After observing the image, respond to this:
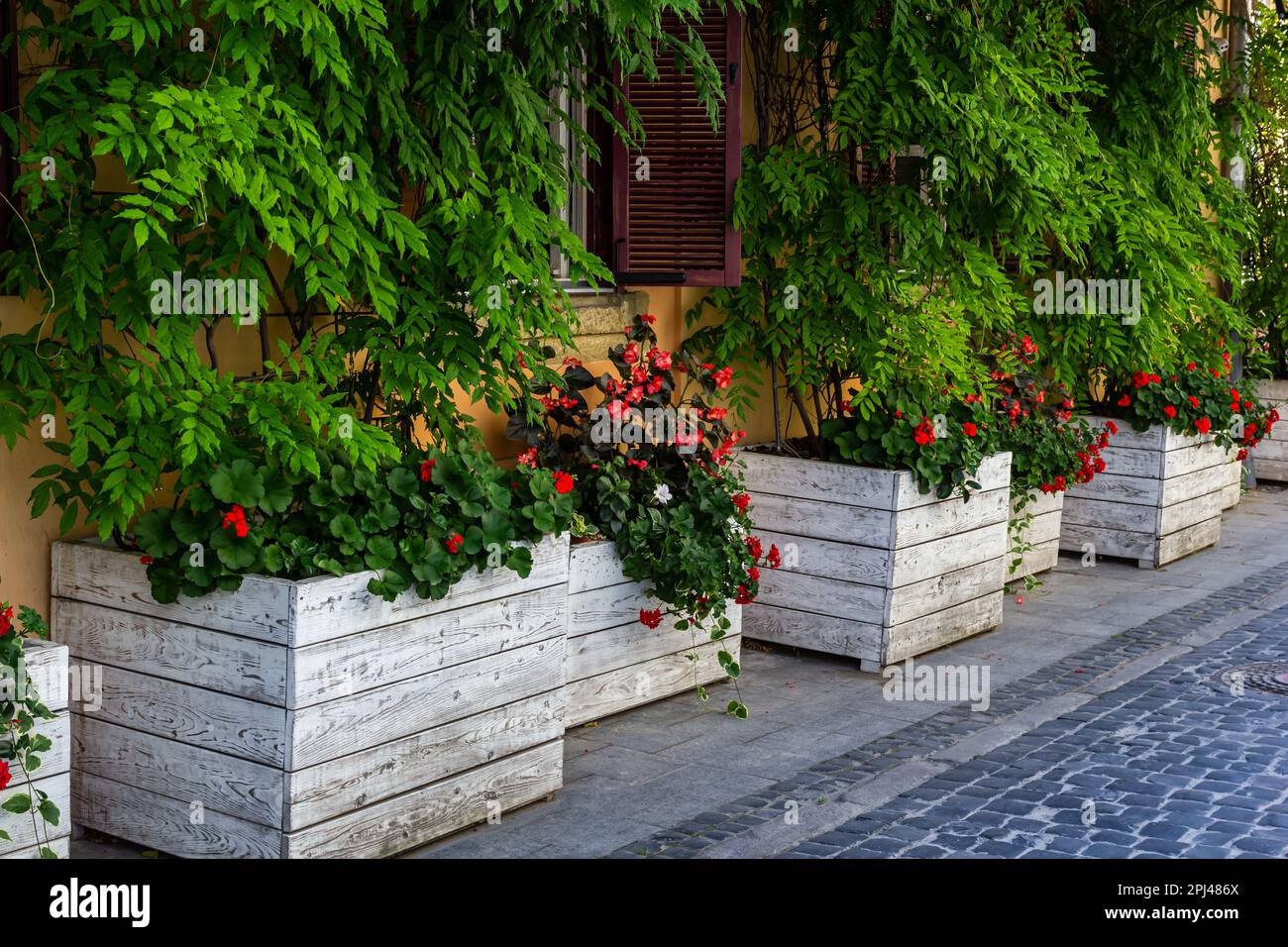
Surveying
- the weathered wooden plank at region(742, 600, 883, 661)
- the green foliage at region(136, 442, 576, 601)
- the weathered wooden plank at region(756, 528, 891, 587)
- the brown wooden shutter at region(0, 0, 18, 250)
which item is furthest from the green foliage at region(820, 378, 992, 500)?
the brown wooden shutter at region(0, 0, 18, 250)

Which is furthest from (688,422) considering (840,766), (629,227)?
(840,766)

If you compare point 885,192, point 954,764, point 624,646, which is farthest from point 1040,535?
point 624,646

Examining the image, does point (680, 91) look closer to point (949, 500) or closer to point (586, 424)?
point (586, 424)

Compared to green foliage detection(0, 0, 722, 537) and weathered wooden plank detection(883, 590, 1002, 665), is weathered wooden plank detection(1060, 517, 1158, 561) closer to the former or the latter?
weathered wooden plank detection(883, 590, 1002, 665)

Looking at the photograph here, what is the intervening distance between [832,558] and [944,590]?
658mm

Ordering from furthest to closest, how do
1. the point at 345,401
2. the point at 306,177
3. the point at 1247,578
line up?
1. the point at 1247,578
2. the point at 345,401
3. the point at 306,177

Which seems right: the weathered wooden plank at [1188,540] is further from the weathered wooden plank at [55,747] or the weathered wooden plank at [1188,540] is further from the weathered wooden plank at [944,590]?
the weathered wooden plank at [55,747]

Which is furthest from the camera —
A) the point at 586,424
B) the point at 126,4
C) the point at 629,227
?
the point at 629,227

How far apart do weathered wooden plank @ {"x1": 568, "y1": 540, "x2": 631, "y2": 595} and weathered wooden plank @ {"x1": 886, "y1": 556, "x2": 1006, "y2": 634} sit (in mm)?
1595

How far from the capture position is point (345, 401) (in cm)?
558

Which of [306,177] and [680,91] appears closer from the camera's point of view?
[306,177]

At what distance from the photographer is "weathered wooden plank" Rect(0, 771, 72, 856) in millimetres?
3980

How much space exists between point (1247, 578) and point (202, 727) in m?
7.24
